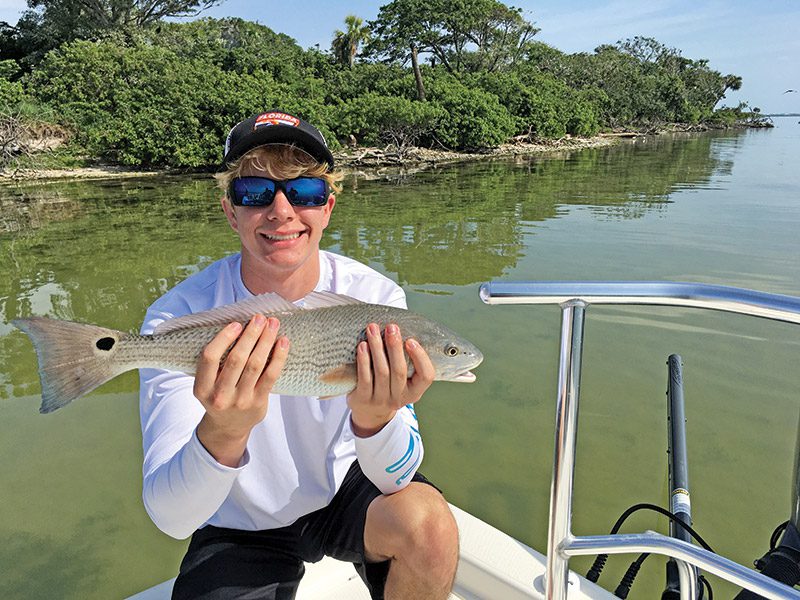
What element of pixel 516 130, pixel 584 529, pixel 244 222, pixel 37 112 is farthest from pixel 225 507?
pixel 516 130

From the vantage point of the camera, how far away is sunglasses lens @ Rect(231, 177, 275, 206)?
250 centimetres

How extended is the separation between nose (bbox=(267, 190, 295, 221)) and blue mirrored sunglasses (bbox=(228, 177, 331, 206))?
0.01 m

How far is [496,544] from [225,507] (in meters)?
1.31

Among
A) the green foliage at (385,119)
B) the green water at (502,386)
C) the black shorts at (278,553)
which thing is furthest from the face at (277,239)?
the green foliage at (385,119)

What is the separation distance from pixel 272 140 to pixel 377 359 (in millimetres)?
1186

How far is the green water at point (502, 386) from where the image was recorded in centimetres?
452

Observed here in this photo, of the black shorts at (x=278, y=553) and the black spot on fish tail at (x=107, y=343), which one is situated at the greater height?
the black spot on fish tail at (x=107, y=343)

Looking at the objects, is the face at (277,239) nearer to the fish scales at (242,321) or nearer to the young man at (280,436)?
the young man at (280,436)

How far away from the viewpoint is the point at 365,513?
7.70 ft

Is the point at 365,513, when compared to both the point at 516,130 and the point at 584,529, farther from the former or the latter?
the point at 516,130

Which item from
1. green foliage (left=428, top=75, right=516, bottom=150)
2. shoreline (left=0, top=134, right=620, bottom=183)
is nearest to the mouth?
shoreline (left=0, top=134, right=620, bottom=183)

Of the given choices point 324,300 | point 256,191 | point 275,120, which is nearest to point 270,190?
point 256,191

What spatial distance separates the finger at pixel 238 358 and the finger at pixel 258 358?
0.04ft

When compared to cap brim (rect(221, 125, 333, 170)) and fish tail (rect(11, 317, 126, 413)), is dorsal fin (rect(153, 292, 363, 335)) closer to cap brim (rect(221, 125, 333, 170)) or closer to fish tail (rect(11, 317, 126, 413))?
fish tail (rect(11, 317, 126, 413))
